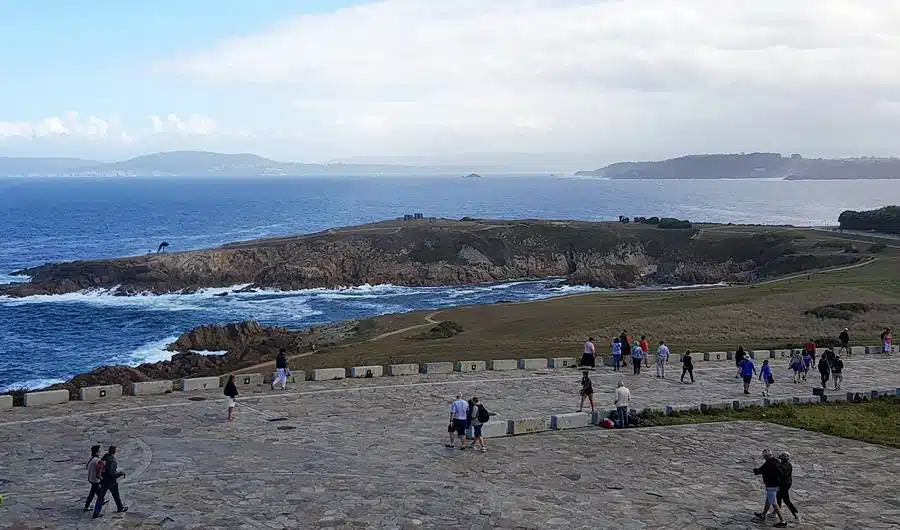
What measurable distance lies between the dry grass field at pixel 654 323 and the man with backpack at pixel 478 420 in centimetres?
1269

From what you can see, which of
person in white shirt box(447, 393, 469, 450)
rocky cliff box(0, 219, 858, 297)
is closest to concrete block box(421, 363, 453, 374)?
person in white shirt box(447, 393, 469, 450)

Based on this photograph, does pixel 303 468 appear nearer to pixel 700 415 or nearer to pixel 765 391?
pixel 700 415

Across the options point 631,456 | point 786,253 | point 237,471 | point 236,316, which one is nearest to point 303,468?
point 237,471

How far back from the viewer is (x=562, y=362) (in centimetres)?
2970

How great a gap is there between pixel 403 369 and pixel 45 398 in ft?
36.7

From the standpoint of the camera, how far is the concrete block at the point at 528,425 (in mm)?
20469

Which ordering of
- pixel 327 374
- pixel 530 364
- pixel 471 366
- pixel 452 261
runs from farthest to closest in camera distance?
pixel 452 261 < pixel 530 364 < pixel 471 366 < pixel 327 374

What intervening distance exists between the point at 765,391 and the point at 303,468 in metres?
15.2

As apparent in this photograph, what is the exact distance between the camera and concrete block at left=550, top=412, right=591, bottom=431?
21000 millimetres

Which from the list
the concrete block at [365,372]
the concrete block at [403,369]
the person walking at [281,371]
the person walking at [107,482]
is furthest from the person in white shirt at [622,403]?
the person walking at [107,482]

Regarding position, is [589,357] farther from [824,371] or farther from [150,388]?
[150,388]

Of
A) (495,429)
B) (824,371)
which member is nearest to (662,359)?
(824,371)

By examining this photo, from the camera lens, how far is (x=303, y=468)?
17.7 meters

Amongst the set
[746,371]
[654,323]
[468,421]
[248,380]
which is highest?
[746,371]
